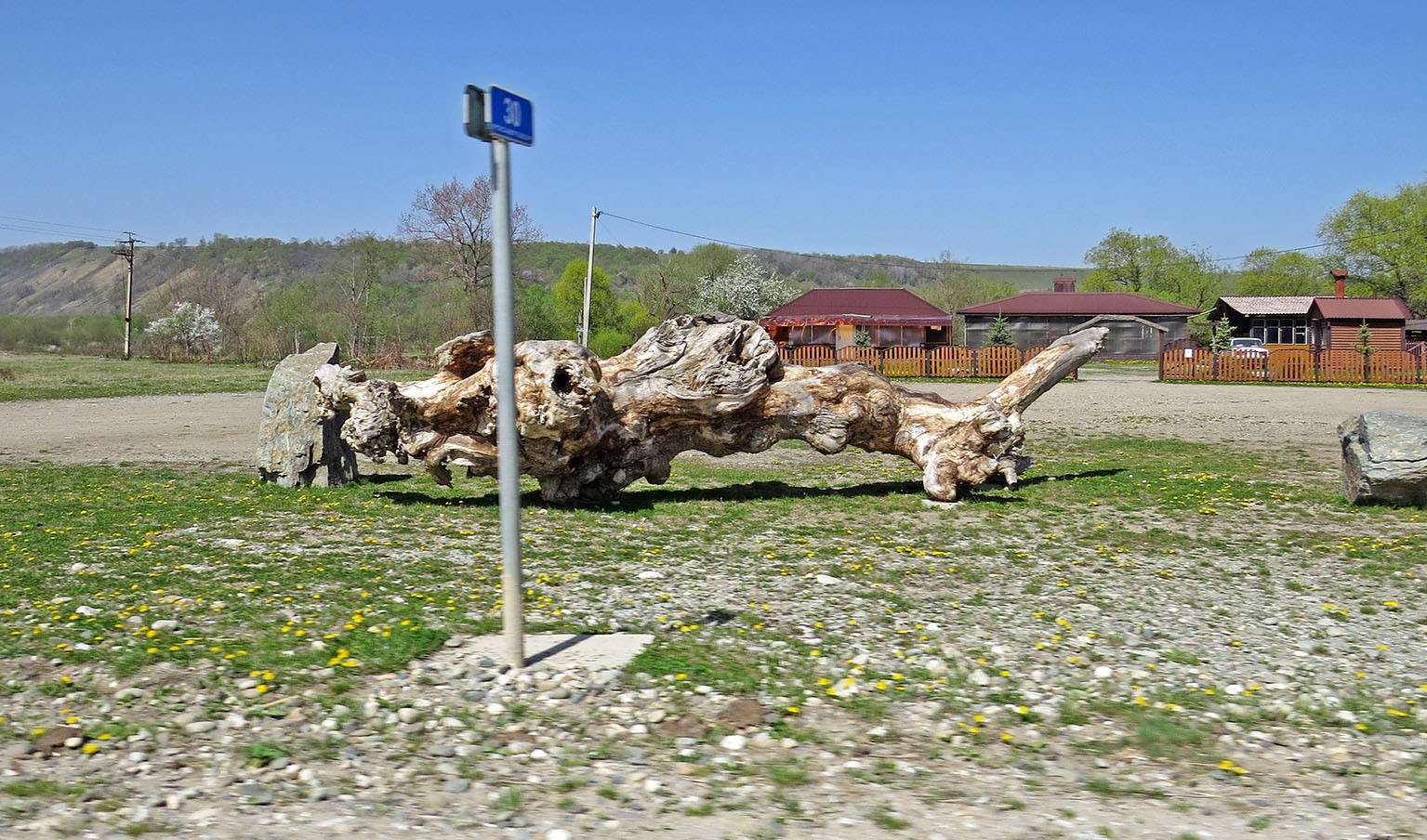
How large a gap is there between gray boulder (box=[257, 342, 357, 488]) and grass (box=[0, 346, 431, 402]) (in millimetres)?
20313

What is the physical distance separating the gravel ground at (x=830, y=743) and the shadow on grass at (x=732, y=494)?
4.16 metres

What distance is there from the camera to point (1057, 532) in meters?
9.93

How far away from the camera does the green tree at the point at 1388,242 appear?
7344 cm

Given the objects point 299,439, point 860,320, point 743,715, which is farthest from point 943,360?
point 743,715

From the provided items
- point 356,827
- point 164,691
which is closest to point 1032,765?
point 356,827

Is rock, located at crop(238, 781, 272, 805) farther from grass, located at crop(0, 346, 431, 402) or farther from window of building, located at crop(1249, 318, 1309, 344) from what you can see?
window of building, located at crop(1249, 318, 1309, 344)

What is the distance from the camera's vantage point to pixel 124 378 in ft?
129

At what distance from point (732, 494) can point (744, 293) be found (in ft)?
182

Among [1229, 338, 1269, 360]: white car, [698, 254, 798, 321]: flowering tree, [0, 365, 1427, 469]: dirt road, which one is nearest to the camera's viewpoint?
[0, 365, 1427, 469]: dirt road

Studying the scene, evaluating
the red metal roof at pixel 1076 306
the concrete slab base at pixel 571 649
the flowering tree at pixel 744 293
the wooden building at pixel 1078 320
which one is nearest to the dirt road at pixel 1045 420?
the concrete slab base at pixel 571 649

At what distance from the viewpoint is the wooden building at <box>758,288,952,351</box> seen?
189 feet

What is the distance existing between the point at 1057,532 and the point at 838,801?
6311 millimetres

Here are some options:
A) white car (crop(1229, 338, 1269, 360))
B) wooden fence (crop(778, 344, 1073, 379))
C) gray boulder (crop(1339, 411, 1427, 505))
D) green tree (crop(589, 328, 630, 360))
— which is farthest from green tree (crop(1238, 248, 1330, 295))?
gray boulder (crop(1339, 411, 1427, 505))

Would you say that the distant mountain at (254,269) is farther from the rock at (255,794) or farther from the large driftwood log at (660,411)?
the rock at (255,794)
